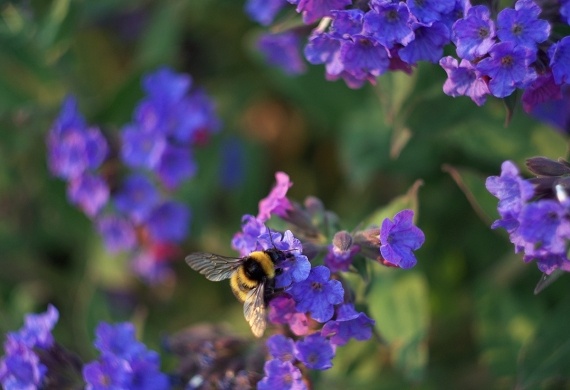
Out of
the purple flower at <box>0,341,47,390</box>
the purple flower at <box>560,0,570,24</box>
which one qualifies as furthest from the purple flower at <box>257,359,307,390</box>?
the purple flower at <box>560,0,570,24</box>

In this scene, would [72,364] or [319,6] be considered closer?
[319,6]

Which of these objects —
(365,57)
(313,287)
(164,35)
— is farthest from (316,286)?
(164,35)

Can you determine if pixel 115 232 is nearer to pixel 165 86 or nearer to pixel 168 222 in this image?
pixel 168 222

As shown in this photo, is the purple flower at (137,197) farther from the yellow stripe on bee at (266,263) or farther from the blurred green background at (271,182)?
the yellow stripe on bee at (266,263)

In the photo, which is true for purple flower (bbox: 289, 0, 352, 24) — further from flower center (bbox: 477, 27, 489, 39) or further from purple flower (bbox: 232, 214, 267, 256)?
purple flower (bbox: 232, 214, 267, 256)

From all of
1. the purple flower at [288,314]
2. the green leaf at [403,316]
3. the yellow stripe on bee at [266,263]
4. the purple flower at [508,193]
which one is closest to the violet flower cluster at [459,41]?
the purple flower at [508,193]

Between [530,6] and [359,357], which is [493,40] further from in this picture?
[359,357]
